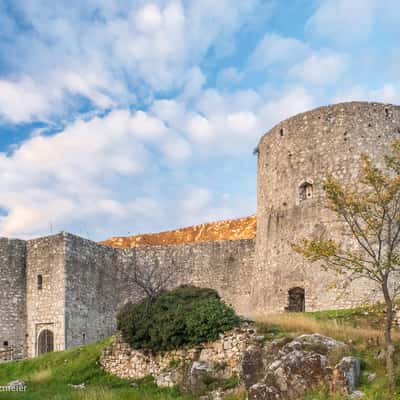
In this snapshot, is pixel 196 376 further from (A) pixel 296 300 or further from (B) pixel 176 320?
(A) pixel 296 300

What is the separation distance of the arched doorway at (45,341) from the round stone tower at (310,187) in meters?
9.98

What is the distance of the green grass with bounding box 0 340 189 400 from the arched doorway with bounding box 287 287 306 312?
8759mm

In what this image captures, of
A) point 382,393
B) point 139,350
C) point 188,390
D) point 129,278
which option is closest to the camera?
point 382,393

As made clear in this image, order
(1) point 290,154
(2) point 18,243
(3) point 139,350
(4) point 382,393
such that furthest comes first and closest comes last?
(2) point 18,243
(1) point 290,154
(3) point 139,350
(4) point 382,393

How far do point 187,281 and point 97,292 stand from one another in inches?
208

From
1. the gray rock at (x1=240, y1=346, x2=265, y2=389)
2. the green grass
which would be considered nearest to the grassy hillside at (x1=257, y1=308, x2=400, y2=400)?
the gray rock at (x1=240, y1=346, x2=265, y2=389)

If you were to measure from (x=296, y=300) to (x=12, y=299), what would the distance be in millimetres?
13664

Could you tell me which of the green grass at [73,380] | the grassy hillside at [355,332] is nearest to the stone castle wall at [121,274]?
the green grass at [73,380]

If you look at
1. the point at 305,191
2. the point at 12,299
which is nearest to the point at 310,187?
the point at 305,191

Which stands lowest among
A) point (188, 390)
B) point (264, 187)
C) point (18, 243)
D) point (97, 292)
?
point (188, 390)

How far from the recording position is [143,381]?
63.0 feet

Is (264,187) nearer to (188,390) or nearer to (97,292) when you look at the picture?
(97,292)

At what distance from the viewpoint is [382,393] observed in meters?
13.8

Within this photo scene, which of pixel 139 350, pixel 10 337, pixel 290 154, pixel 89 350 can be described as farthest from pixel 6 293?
pixel 290 154
